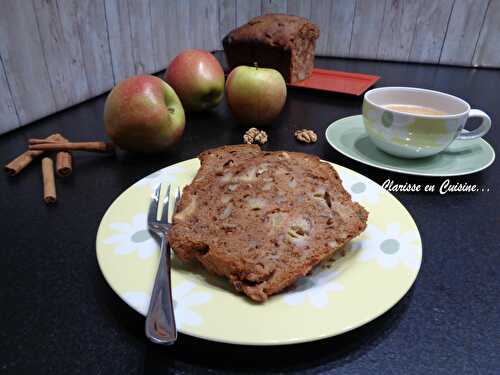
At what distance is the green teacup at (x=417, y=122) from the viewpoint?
3.34 feet

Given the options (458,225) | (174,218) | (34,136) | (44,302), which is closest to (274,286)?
(174,218)

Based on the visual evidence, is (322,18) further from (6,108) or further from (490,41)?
(6,108)

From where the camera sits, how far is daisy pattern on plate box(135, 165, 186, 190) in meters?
0.91

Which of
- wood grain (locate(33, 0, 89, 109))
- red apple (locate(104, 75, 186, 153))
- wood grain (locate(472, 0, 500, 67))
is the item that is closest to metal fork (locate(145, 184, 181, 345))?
red apple (locate(104, 75, 186, 153))

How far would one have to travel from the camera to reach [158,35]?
2.03 m

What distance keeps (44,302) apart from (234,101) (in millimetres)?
955

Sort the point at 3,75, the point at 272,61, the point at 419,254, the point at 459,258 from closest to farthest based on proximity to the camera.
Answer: the point at 419,254 → the point at 459,258 → the point at 3,75 → the point at 272,61

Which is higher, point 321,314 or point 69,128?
point 321,314

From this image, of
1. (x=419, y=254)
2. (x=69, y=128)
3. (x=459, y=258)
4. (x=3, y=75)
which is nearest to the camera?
(x=419, y=254)

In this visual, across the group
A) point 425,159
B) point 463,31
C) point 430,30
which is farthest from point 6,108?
point 463,31

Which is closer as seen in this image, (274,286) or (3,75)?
(274,286)

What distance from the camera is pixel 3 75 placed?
1305mm

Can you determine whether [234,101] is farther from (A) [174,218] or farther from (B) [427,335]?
(B) [427,335]

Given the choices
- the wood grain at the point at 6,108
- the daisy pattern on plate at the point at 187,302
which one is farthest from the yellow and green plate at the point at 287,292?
the wood grain at the point at 6,108
